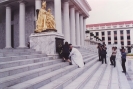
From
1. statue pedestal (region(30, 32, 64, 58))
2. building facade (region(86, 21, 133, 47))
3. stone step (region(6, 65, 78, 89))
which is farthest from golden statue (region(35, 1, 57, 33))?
building facade (region(86, 21, 133, 47))

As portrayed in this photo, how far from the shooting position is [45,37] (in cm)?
916

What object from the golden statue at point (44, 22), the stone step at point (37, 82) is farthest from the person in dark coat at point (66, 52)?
the stone step at point (37, 82)

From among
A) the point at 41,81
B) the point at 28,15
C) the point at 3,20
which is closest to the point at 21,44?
the point at 28,15

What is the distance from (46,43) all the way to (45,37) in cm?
37

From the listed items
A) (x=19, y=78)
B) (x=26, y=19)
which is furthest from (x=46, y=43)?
(x=26, y=19)

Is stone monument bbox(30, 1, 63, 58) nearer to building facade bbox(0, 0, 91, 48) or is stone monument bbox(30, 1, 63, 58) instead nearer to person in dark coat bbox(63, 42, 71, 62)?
person in dark coat bbox(63, 42, 71, 62)

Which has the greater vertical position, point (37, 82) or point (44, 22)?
point (44, 22)

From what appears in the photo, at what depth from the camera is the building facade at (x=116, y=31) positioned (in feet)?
228

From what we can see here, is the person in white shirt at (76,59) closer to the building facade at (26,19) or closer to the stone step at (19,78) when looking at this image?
the stone step at (19,78)

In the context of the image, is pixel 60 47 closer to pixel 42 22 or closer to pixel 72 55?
pixel 72 55

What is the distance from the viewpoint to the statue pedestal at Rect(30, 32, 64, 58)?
8.92 metres

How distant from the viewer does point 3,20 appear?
2644cm

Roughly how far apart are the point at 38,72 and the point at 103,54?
8464mm

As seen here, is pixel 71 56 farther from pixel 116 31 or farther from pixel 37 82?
pixel 116 31
